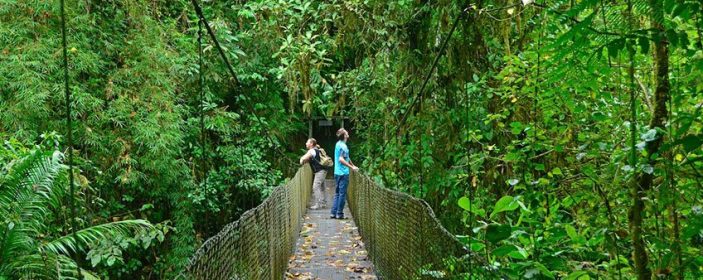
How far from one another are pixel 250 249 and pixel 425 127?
2.05 metres

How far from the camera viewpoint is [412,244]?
277cm

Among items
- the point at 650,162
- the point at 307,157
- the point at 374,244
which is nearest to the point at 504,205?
the point at 650,162

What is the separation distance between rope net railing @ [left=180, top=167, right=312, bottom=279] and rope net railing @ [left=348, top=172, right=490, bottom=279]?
614mm

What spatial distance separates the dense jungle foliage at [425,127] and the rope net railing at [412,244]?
11cm

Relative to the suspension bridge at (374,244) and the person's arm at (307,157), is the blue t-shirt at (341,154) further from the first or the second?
the suspension bridge at (374,244)

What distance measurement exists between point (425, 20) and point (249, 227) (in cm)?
236

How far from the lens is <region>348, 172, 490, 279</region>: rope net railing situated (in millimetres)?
1869

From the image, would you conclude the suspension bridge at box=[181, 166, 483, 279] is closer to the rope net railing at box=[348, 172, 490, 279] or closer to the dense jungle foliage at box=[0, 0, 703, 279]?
the rope net railing at box=[348, 172, 490, 279]

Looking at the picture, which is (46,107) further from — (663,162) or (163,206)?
(663,162)

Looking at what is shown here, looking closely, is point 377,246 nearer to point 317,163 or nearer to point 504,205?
point 504,205

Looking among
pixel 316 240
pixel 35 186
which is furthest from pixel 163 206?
pixel 35 186

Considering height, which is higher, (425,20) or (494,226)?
(425,20)

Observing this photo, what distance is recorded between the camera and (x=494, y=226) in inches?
54.9

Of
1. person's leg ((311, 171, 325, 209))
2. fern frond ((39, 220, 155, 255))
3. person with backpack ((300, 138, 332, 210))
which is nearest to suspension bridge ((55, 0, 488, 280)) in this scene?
fern frond ((39, 220, 155, 255))
